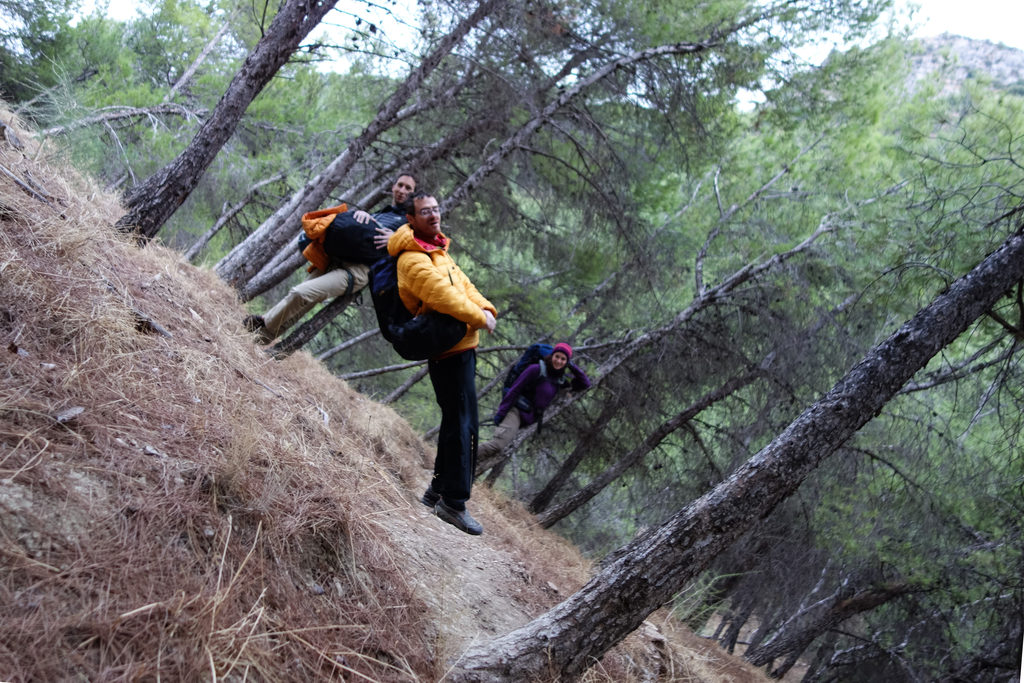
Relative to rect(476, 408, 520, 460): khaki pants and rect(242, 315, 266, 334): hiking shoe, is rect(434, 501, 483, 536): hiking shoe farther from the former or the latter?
rect(476, 408, 520, 460): khaki pants

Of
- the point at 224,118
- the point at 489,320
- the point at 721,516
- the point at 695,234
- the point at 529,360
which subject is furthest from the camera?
the point at 695,234

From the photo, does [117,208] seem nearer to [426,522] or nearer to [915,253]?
[426,522]

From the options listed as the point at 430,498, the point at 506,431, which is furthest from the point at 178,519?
the point at 506,431

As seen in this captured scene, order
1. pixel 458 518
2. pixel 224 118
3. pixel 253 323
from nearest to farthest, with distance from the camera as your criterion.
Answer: pixel 458 518
pixel 224 118
pixel 253 323

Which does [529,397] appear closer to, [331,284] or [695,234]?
[331,284]

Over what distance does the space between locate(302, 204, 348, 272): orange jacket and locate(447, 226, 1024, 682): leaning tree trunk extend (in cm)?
389

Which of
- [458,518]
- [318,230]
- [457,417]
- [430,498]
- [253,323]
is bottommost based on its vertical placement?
[253,323]

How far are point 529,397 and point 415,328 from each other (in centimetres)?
399

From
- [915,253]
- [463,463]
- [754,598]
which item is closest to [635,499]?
[754,598]

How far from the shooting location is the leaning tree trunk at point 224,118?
6.29 metres

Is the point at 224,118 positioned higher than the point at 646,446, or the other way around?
the point at 646,446

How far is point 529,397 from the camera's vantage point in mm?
8000

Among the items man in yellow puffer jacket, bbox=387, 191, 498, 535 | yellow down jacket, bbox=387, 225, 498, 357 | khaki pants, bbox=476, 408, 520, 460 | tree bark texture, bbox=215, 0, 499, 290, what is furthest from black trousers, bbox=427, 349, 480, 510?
tree bark texture, bbox=215, 0, 499, 290

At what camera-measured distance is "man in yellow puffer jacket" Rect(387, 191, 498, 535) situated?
161 inches
